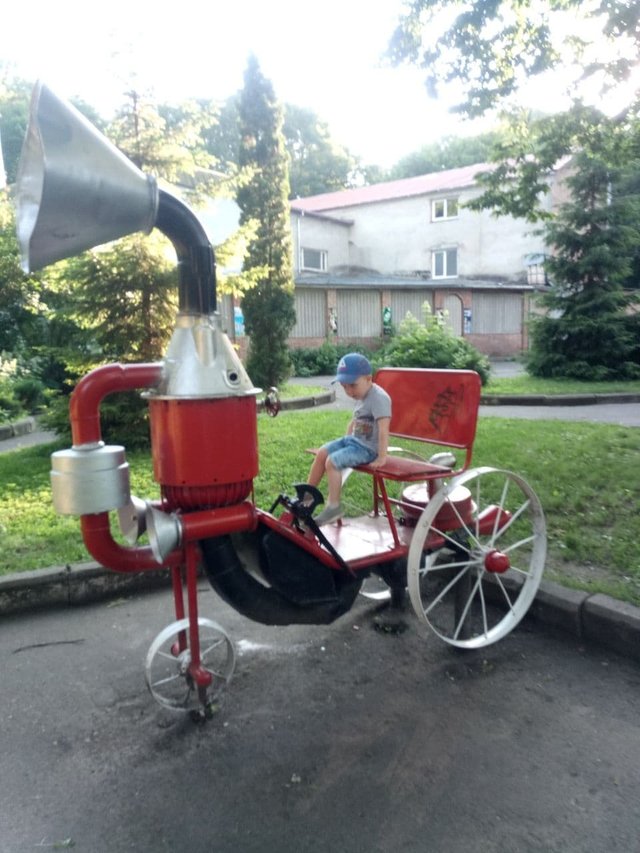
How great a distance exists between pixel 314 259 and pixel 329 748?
31052 millimetres

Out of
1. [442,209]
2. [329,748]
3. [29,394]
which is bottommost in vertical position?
[329,748]

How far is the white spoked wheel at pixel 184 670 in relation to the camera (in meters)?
3.04

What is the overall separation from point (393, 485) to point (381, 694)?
2967 mm

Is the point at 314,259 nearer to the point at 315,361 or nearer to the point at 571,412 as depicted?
the point at 315,361

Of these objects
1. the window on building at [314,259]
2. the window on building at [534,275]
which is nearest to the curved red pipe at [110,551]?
the window on building at [314,259]

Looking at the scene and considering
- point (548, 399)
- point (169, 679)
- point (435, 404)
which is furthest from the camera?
point (548, 399)

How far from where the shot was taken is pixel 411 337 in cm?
1470

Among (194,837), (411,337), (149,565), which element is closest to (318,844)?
(194,837)

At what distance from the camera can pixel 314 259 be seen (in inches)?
1282

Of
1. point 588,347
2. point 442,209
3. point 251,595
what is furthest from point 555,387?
point 442,209

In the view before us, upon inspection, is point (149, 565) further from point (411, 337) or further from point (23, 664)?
point (411, 337)

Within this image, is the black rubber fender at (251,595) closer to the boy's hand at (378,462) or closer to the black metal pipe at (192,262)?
the boy's hand at (378,462)

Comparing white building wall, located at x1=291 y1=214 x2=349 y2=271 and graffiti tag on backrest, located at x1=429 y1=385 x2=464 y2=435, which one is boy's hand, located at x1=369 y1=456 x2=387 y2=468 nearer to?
graffiti tag on backrest, located at x1=429 y1=385 x2=464 y2=435

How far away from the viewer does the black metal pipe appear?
2.83 m
